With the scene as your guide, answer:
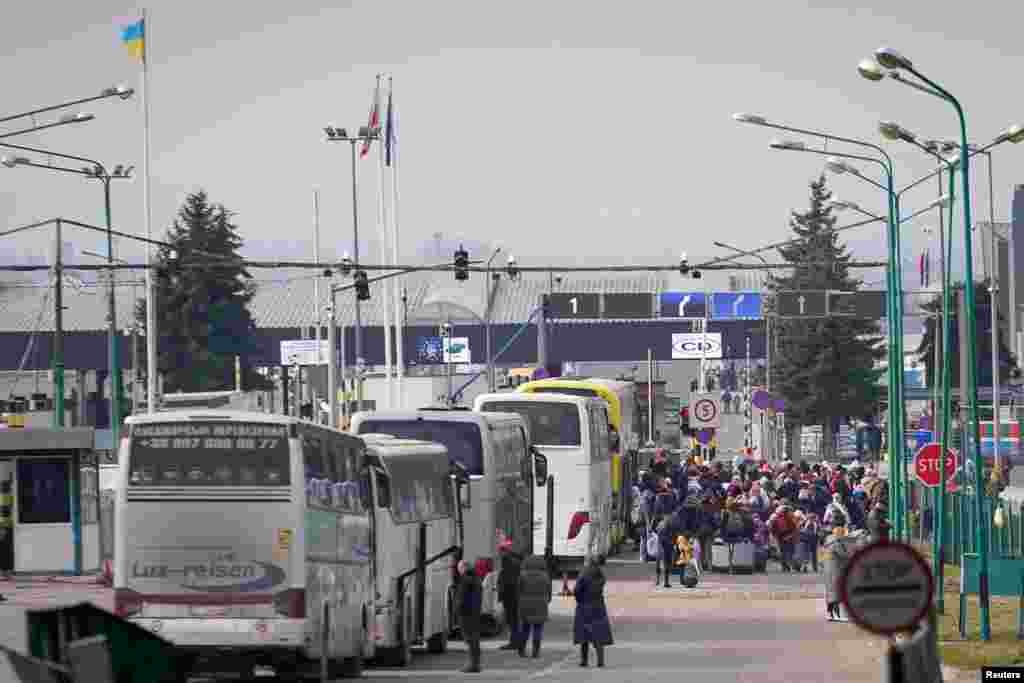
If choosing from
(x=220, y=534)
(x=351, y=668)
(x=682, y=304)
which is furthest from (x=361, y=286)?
(x=682, y=304)

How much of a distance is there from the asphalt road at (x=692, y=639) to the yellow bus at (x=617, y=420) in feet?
18.0

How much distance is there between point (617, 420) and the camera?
57375 mm

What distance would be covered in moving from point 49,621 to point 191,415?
799 centimetres

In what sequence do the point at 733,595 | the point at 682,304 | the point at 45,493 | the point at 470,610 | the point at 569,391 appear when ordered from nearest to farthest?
the point at 470,610, the point at 733,595, the point at 45,493, the point at 569,391, the point at 682,304

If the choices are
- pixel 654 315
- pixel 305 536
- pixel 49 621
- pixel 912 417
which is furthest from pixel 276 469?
pixel 912 417

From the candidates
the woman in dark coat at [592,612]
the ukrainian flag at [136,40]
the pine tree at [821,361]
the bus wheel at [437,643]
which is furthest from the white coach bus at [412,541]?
the pine tree at [821,361]

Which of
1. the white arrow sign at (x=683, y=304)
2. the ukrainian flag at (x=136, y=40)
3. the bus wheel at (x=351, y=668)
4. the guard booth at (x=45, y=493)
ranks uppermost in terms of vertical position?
the ukrainian flag at (x=136, y=40)

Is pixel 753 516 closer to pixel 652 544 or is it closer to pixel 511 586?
pixel 652 544

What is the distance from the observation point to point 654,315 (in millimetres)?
83125

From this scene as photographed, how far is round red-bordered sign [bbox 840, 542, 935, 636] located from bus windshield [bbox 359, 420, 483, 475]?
24560mm

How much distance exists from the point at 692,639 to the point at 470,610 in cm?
617

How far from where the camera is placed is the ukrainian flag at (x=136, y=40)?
72.9 metres

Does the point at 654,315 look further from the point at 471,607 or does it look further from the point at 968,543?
the point at 471,607

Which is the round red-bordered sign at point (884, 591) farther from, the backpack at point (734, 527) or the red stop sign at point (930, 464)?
the backpack at point (734, 527)
